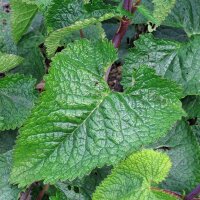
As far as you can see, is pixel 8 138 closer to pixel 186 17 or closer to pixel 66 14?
pixel 66 14

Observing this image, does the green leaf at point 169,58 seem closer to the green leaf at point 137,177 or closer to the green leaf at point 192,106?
the green leaf at point 192,106

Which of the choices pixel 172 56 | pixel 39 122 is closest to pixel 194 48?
pixel 172 56

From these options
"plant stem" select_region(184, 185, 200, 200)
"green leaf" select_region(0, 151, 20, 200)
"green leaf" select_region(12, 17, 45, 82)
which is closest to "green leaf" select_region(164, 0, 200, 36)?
"green leaf" select_region(12, 17, 45, 82)

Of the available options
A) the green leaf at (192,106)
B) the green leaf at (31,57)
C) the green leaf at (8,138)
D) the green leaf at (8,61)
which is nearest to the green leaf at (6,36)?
the green leaf at (31,57)

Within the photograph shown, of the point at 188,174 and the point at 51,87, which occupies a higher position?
the point at 51,87

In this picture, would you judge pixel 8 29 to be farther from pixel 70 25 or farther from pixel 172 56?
pixel 172 56
